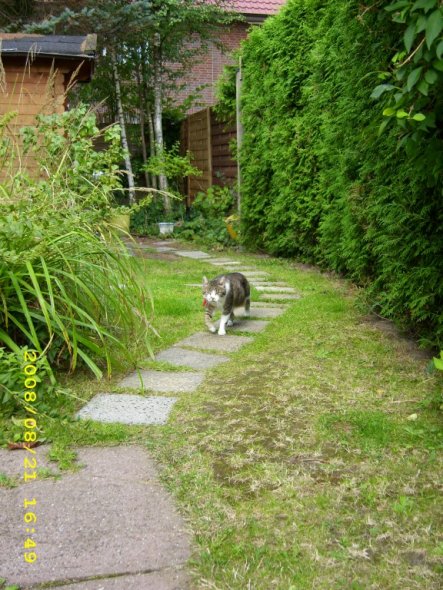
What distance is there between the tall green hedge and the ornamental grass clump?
1614mm

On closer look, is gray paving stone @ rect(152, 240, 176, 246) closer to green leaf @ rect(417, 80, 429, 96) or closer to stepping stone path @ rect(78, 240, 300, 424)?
stepping stone path @ rect(78, 240, 300, 424)

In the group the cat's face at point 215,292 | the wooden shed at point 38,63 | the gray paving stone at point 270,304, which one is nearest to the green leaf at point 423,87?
the cat's face at point 215,292

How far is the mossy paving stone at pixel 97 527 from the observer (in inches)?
67.5

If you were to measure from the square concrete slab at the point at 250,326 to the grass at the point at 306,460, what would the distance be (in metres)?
0.40

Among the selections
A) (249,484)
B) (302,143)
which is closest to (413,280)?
(249,484)

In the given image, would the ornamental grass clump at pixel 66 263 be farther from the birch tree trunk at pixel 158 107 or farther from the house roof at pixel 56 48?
the birch tree trunk at pixel 158 107

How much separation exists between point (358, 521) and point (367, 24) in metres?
2.90

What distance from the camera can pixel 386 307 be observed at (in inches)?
160

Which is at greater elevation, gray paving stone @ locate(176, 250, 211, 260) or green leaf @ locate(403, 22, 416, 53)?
green leaf @ locate(403, 22, 416, 53)

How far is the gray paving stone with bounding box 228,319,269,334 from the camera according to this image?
14.9 feet

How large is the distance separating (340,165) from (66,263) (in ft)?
11.0

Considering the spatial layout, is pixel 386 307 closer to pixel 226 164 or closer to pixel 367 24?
pixel 367 24

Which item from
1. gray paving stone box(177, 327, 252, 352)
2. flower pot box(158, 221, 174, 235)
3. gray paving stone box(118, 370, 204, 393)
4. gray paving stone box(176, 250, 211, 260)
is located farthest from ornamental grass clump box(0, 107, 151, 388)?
flower pot box(158, 221, 174, 235)

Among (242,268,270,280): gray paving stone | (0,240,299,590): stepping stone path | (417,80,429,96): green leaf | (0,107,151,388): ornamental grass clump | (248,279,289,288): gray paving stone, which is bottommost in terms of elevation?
(242,268,270,280): gray paving stone
